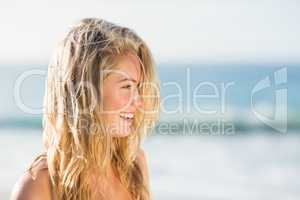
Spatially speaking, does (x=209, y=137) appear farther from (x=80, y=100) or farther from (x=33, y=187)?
(x=33, y=187)

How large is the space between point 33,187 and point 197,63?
7980mm

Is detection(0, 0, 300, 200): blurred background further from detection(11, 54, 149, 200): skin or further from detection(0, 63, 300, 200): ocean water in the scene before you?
detection(11, 54, 149, 200): skin

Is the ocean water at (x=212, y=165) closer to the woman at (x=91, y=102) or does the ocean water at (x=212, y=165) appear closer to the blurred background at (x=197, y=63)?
the blurred background at (x=197, y=63)

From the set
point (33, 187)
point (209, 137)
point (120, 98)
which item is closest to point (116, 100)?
point (120, 98)

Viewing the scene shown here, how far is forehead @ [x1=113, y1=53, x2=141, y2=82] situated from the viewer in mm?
1867

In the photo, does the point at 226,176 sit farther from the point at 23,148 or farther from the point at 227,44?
the point at 227,44

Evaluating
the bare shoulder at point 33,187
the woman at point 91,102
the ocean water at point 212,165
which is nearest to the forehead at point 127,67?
the woman at point 91,102

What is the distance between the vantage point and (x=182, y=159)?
6.34 m

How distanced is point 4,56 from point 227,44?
3689 millimetres

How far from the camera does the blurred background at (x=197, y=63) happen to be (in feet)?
26.5

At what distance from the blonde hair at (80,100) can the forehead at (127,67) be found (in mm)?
16

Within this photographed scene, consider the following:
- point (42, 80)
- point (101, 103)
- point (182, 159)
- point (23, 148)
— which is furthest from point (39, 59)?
point (101, 103)

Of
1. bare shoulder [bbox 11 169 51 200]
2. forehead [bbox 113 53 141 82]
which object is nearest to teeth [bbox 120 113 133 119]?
forehead [bbox 113 53 141 82]

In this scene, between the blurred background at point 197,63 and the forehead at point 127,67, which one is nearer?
the forehead at point 127,67
